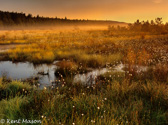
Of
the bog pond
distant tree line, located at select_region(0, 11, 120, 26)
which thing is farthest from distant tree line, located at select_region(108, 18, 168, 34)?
distant tree line, located at select_region(0, 11, 120, 26)

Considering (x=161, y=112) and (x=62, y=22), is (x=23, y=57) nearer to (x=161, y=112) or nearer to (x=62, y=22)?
(x=161, y=112)

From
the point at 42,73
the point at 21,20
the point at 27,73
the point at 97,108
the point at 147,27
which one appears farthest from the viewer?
the point at 21,20

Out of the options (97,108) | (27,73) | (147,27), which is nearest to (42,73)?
(27,73)

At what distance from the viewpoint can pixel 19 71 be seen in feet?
28.7

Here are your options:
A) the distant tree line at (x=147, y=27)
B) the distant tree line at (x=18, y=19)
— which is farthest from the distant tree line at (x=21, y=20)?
the distant tree line at (x=147, y=27)

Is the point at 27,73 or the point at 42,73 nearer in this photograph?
the point at 42,73

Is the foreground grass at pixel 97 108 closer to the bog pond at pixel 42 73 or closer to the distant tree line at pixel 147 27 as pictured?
the bog pond at pixel 42 73

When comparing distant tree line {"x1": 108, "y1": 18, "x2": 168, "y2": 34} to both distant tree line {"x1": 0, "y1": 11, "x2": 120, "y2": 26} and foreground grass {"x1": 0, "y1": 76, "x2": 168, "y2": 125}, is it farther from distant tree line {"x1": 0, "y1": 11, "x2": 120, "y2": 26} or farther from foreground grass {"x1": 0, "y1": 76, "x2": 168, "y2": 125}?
distant tree line {"x1": 0, "y1": 11, "x2": 120, "y2": 26}

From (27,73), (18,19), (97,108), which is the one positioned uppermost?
(18,19)

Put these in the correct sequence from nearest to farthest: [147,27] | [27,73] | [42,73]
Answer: [42,73] < [27,73] < [147,27]

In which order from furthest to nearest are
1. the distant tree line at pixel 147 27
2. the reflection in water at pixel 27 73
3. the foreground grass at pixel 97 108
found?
the distant tree line at pixel 147 27 < the reflection in water at pixel 27 73 < the foreground grass at pixel 97 108

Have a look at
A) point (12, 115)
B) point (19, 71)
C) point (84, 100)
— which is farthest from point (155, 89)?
point (19, 71)

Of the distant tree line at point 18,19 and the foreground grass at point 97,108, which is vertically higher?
the distant tree line at point 18,19

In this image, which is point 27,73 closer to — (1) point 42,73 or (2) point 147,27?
(1) point 42,73
